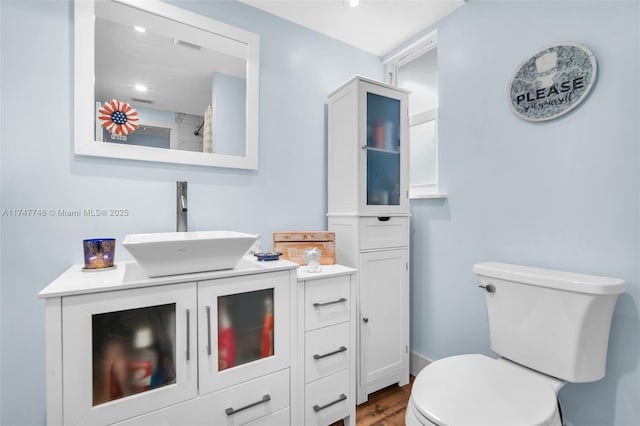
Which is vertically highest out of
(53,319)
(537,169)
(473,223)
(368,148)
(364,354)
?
(368,148)

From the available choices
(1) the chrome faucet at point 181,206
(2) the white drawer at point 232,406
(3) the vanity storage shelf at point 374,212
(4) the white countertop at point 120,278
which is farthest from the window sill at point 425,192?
(1) the chrome faucet at point 181,206

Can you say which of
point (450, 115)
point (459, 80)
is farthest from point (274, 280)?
point (459, 80)

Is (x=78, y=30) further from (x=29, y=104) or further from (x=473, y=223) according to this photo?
(x=473, y=223)

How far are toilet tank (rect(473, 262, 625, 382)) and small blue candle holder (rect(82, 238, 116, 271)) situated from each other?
5.63 ft

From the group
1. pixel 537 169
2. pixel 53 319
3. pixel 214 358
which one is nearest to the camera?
pixel 53 319

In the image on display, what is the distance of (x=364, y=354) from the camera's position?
5.60 ft

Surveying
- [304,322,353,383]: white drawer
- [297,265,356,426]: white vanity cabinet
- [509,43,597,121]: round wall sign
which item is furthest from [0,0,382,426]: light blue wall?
[509,43,597,121]: round wall sign

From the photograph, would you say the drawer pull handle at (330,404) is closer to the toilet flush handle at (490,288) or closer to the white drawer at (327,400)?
the white drawer at (327,400)

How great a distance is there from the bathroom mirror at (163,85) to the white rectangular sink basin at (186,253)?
2.00 feet

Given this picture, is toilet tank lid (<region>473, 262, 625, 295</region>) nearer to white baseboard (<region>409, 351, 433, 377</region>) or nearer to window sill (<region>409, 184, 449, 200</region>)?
window sill (<region>409, 184, 449, 200</region>)

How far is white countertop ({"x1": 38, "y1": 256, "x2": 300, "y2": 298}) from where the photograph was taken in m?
0.92

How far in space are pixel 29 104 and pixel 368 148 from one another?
1621mm

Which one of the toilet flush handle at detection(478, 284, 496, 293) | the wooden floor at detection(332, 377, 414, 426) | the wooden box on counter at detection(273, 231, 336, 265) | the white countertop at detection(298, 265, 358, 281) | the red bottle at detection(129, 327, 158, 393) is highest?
the wooden box on counter at detection(273, 231, 336, 265)

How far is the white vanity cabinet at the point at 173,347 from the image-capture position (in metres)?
0.92
